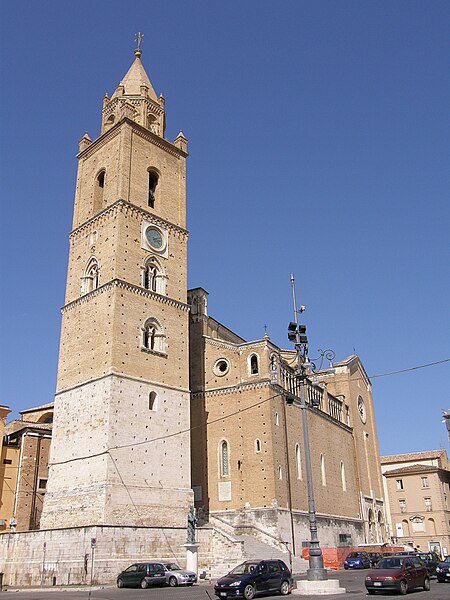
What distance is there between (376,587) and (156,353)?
17.7m

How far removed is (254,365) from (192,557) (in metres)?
12.7

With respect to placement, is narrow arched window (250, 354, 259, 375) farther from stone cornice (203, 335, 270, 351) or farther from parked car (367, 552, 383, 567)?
parked car (367, 552, 383, 567)

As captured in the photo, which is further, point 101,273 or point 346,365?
point 346,365

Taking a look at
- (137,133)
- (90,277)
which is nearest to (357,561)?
(90,277)

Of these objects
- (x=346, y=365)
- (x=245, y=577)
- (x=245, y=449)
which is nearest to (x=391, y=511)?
(x=346, y=365)

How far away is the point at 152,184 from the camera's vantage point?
126 feet

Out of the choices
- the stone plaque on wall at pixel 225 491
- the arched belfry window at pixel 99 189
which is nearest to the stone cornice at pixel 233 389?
the stone plaque on wall at pixel 225 491

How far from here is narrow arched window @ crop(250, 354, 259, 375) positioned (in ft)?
121

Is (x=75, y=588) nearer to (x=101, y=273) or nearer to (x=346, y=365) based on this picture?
(x=101, y=273)

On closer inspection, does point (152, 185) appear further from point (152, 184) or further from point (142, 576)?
point (142, 576)

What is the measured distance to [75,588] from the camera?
24.4 meters

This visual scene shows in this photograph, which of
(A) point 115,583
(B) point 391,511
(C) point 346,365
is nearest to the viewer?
(A) point 115,583

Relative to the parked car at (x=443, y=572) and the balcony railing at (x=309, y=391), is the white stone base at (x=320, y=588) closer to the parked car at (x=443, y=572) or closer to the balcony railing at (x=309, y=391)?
the parked car at (x=443, y=572)

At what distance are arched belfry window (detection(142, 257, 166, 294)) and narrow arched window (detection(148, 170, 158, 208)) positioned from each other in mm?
4382
